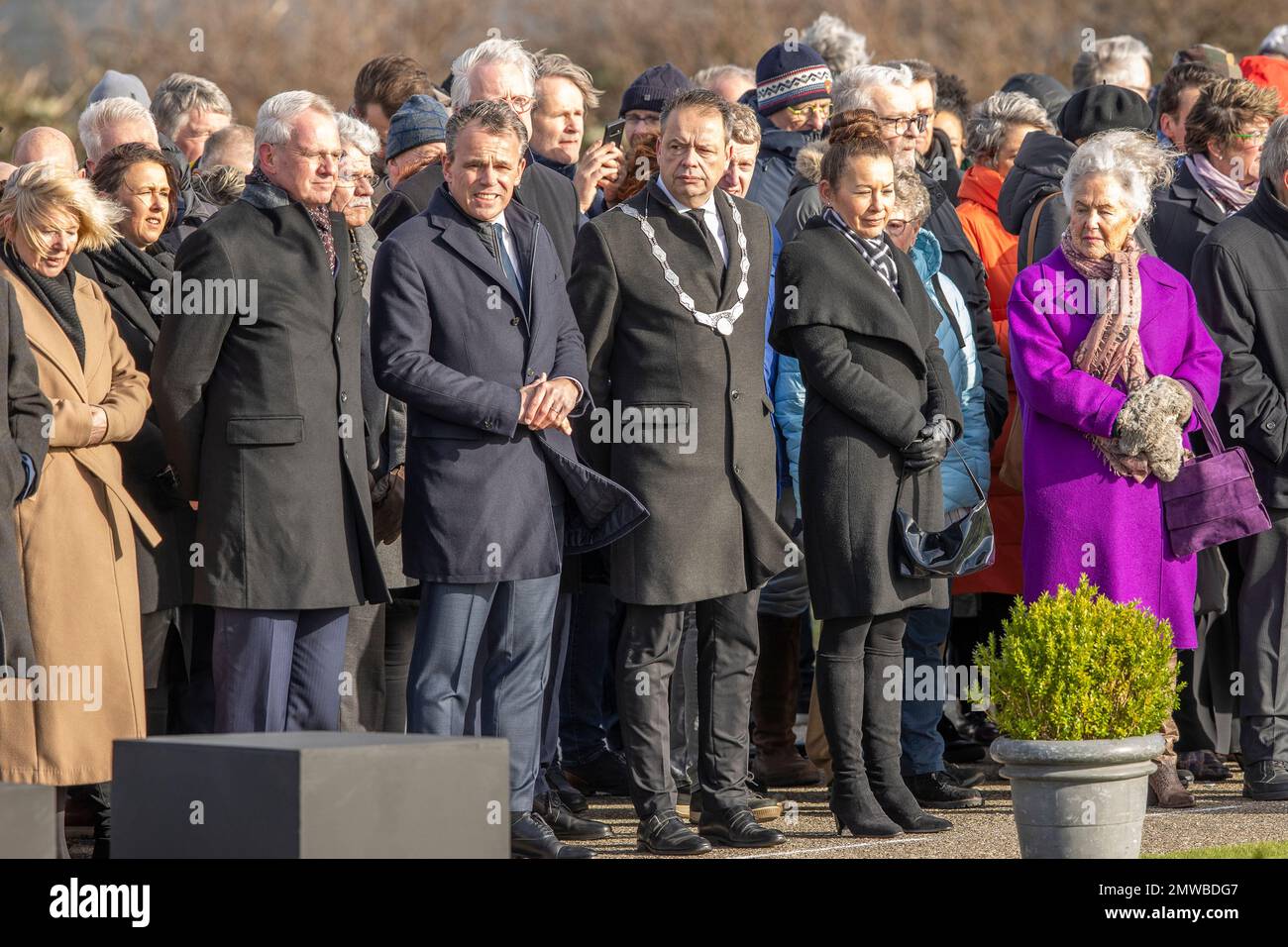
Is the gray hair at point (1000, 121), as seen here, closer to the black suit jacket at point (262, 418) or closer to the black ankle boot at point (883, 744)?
the black ankle boot at point (883, 744)

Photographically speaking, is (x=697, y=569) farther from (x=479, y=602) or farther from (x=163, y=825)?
(x=163, y=825)

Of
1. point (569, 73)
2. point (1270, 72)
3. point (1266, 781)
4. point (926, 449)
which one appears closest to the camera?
point (926, 449)

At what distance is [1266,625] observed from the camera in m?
8.59

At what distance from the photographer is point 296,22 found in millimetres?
24547

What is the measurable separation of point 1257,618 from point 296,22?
59.3ft

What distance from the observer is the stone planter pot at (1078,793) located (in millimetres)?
6465

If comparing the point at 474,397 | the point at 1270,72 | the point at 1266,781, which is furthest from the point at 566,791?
the point at 1270,72

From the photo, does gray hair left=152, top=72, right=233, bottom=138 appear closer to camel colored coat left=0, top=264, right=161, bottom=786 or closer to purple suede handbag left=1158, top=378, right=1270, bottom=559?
camel colored coat left=0, top=264, right=161, bottom=786

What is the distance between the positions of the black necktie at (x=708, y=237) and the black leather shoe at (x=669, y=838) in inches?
74.2

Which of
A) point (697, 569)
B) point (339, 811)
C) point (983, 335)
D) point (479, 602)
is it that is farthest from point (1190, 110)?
point (339, 811)

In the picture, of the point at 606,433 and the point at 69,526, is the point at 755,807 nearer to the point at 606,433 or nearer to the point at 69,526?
the point at 606,433

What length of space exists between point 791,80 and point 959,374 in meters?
2.15

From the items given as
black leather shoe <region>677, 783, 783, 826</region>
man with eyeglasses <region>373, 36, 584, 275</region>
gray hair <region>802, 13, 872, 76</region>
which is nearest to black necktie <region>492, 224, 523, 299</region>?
man with eyeglasses <region>373, 36, 584, 275</region>

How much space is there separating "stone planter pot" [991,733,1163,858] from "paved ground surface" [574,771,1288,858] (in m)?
0.56
